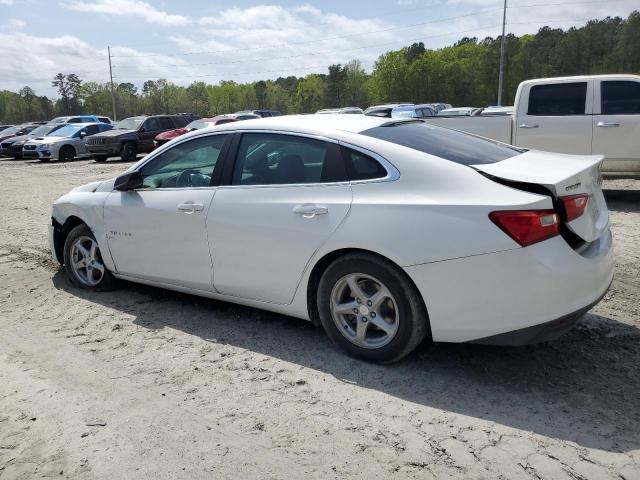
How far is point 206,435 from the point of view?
2.99 metres

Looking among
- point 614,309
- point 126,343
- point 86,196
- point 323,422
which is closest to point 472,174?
point 323,422

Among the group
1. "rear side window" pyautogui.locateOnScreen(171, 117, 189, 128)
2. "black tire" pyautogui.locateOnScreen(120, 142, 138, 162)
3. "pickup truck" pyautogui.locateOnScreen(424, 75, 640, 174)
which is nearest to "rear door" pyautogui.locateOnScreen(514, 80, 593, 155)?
"pickup truck" pyautogui.locateOnScreen(424, 75, 640, 174)

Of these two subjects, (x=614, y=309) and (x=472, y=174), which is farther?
(x=614, y=309)

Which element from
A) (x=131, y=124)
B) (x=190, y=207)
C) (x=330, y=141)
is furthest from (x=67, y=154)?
(x=330, y=141)

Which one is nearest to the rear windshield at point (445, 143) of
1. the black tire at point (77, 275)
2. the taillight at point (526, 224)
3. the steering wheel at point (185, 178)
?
the taillight at point (526, 224)

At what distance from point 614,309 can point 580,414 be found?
174 centimetres

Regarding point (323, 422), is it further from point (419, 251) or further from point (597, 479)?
point (597, 479)

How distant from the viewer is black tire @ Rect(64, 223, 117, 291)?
5344mm

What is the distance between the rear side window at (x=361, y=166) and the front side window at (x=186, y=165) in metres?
1.19

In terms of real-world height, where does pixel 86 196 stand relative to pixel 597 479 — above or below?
above

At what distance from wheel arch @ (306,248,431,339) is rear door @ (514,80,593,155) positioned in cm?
690

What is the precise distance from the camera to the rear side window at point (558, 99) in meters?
9.34

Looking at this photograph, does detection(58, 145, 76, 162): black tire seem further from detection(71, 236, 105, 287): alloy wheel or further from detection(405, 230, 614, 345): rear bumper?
detection(405, 230, 614, 345): rear bumper

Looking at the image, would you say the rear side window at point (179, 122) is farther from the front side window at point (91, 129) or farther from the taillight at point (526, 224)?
the taillight at point (526, 224)
